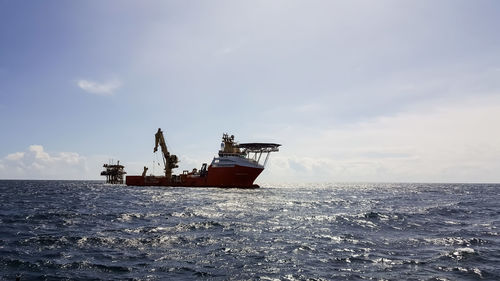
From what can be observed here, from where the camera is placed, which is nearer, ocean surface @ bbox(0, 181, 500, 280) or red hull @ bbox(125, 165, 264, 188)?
ocean surface @ bbox(0, 181, 500, 280)

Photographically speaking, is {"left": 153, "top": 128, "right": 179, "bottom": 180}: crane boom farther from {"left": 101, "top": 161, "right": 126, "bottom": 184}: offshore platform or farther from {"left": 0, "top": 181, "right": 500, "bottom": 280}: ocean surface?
{"left": 0, "top": 181, "right": 500, "bottom": 280}: ocean surface

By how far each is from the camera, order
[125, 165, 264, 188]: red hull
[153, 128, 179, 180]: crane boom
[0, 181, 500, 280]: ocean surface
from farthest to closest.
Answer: [153, 128, 179, 180]: crane boom
[125, 165, 264, 188]: red hull
[0, 181, 500, 280]: ocean surface

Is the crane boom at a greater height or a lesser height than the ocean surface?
greater

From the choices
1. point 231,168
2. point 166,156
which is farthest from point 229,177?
point 166,156

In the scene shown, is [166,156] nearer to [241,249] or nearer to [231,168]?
[231,168]

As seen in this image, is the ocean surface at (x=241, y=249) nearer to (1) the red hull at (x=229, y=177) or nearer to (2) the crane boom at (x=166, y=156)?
(1) the red hull at (x=229, y=177)

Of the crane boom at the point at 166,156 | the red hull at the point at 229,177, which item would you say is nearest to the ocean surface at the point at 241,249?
the red hull at the point at 229,177

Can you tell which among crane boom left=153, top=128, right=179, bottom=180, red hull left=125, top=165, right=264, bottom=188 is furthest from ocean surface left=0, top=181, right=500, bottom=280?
crane boom left=153, top=128, right=179, bottom=180

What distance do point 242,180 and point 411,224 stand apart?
5824cm

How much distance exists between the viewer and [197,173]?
9738 cm

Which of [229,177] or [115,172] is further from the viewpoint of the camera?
[115,172]

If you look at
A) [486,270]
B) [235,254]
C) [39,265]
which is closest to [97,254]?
[39,265]

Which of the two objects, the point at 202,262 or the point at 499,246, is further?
the point at 499,246

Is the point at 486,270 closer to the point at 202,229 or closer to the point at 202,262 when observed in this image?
the point at 202,262
